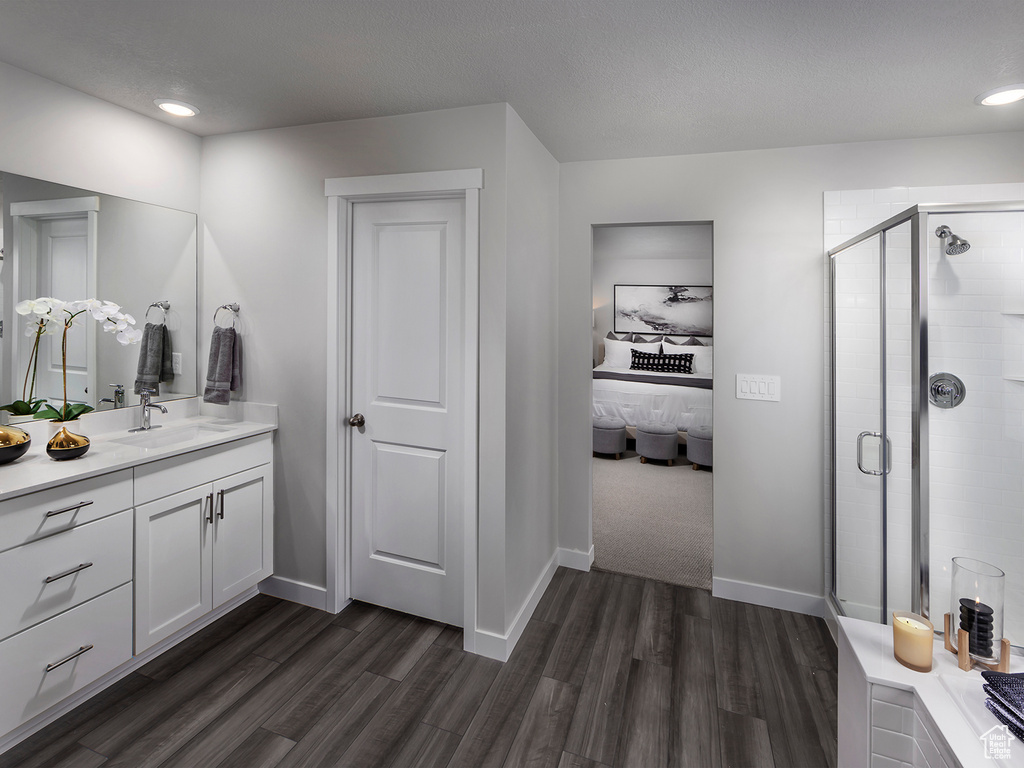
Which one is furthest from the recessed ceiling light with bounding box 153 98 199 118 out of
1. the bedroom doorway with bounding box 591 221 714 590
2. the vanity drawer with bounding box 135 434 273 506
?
the bedroom doorway with bounding box 591 221 714 590

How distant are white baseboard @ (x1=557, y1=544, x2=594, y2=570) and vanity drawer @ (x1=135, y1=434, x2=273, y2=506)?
1765 mm

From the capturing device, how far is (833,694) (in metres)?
2.07

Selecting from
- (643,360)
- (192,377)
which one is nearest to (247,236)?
(192,377)

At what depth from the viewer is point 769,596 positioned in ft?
9.12

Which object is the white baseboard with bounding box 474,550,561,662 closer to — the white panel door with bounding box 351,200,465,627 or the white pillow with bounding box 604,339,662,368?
the white panel door with bounding box 351,200,465,627

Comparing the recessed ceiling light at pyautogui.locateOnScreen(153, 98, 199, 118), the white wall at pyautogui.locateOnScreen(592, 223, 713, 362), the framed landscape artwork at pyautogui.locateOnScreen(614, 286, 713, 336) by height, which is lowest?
the framed landscape artwork at pyautogui.locateOnScreen(614, 286, 713, 336)

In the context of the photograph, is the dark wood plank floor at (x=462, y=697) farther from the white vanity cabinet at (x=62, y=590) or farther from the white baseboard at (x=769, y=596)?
the white vanity cabinet at (x=62, y=590)

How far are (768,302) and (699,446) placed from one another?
274 centimetres

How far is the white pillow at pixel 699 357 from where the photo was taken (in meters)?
6.14

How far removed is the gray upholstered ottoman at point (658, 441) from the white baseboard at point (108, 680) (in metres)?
3.89

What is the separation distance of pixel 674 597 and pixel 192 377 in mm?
2876

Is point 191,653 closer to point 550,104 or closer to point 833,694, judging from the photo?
point 833,694

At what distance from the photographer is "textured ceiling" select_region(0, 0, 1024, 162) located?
1.58 metres

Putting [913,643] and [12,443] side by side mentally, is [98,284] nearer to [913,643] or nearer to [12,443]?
[12,443]
